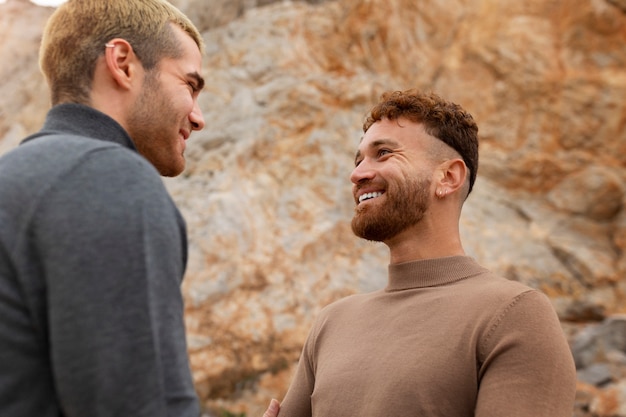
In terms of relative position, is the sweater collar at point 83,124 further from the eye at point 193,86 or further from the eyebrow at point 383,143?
the eyebrow at point 383,143

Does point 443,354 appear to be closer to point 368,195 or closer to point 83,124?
point 368,195

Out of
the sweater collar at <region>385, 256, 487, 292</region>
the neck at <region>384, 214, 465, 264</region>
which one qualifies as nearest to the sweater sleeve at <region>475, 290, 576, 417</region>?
the sweater collar at <region>385, 256, 487, 292</region>

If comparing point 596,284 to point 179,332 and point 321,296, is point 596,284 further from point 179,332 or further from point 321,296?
point 179,332

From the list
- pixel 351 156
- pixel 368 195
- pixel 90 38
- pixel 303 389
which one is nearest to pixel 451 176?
pixel 368 195

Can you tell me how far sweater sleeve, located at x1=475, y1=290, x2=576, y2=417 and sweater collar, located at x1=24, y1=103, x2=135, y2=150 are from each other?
1118mm

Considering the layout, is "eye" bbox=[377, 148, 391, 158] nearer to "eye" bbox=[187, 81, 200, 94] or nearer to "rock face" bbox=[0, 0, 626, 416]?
"eye" bbox=[187, 81, 200, 94]

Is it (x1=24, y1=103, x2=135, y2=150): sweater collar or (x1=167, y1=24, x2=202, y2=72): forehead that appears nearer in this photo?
(x1=24, y1=103, x2=135, y2=150): sweater collar

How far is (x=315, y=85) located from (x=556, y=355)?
711cm

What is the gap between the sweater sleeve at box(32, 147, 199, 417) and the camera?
1.05 metres

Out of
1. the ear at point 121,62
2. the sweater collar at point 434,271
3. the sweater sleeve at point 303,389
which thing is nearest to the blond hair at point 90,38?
the ear at point 121,62

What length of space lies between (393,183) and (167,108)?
1.13 metres

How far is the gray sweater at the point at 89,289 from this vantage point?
41.5 inches

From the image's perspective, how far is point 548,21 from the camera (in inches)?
369

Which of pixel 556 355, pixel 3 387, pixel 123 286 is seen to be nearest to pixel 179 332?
pixel 123 286
